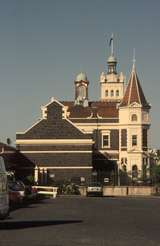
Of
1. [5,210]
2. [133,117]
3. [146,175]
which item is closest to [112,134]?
[133,117]

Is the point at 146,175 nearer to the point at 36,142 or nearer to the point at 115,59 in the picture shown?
the point at 36,142

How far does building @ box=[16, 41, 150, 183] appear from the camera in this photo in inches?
3339

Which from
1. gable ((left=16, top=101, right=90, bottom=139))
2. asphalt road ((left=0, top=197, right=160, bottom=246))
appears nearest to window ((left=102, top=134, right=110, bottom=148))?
gable ((left=16, top=101, right=90, bottom=139))

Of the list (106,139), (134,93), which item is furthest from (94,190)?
(134,93)

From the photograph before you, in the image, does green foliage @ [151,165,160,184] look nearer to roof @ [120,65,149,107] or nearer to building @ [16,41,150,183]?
building @ [16,41,150,183]

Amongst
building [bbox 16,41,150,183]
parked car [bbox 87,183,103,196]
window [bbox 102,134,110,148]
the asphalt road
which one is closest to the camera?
the asphalt road

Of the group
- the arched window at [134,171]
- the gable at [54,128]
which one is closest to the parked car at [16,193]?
the gable at [54,128]

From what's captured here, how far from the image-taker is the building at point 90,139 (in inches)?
3339

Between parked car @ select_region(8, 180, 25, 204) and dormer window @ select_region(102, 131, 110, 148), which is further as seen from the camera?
dormer window @ select_region(102, 131, 110, 148)

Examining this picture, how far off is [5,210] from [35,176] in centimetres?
6096

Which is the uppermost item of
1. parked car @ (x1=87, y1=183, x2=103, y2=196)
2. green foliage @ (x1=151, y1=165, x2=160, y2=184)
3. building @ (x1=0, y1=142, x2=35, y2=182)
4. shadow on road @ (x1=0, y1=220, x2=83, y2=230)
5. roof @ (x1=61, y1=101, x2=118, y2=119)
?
roof @ (x1=61, y1=101, x2=118, y2=119)

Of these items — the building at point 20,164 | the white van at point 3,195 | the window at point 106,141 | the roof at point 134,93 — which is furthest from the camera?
the window at point 106,141

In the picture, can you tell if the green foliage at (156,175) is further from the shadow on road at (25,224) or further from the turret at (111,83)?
the turret at (111,83)

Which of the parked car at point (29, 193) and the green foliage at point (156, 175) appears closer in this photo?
the parked car at point (29, 193)
